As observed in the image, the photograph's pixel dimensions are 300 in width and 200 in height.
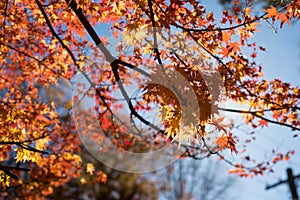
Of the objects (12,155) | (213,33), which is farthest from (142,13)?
(12,155)

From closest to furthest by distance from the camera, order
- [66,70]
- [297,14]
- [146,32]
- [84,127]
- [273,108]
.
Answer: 1. [297,14]
2. [146,32]
3. [273,108]
4. [66,70]
5. [84,127]

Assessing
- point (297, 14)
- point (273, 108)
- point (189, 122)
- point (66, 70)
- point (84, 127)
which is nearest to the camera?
point (189, 122)

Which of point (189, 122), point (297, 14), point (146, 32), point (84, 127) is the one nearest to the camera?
point (189, 122)

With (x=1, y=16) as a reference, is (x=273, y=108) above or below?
below

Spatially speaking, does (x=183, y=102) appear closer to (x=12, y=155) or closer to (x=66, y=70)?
(x=66, y=70)

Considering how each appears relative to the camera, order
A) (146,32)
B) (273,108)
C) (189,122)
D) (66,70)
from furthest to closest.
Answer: (66,70)
(273,108)
(146,32)
(189,122)

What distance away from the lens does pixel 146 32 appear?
225 inches

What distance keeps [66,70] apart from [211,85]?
5.08 m

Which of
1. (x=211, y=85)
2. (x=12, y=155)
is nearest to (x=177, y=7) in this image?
(x=211, y=85)

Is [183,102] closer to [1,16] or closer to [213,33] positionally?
[213,33]

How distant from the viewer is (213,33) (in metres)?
5.99

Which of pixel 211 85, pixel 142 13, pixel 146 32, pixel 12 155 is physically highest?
pixel 12 155

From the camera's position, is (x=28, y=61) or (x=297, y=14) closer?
(x=297, y=14)

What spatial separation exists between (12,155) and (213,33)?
14.1 metres
